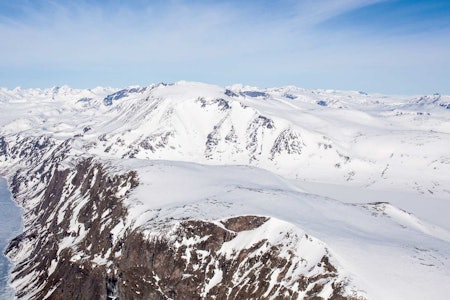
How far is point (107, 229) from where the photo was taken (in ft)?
562

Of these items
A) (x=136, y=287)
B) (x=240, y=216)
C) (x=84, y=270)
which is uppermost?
(x=240, y=216)

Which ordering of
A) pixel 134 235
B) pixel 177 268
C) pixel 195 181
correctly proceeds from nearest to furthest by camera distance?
1. pixel 177 268
2. pixel 134 235
3. pixel 195 181

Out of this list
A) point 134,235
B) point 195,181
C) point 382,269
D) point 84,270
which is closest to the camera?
point 382,269

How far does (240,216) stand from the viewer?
457ft

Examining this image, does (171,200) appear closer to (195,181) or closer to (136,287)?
(195,181)

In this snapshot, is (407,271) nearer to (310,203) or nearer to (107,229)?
(310,203)

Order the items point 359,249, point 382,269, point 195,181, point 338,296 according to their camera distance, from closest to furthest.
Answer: point 338,296, point 382,269, point 359,249, point 195,181

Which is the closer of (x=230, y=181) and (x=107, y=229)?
(x=107, y=229)

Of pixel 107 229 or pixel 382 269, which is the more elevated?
pixel 382 269

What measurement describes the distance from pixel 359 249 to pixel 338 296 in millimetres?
23592

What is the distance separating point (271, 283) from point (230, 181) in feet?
287

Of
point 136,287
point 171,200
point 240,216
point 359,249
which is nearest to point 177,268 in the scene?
point 136,287

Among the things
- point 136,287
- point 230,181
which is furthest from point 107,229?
point 230,181

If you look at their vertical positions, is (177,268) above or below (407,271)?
below
